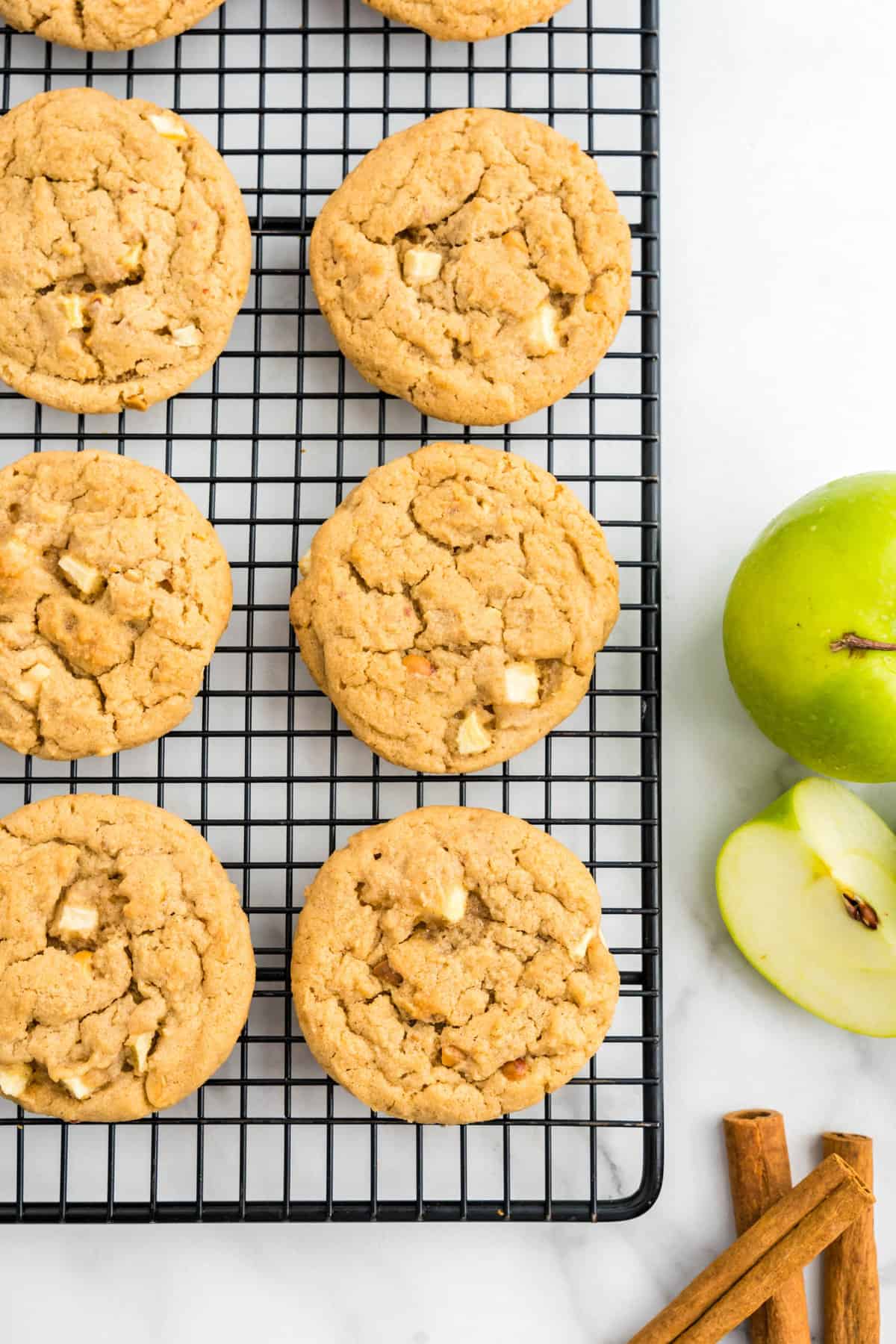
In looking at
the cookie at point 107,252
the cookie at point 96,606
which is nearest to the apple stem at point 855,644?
the cookie at point 96,606

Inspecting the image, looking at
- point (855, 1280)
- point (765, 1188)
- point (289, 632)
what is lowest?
point (855, 1280)

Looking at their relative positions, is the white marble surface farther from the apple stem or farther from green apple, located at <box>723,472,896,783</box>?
the apple stem

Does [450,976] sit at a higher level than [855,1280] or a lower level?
higher

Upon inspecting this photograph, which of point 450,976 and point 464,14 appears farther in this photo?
point 464,14

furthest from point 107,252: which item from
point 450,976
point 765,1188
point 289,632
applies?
point 765,1188

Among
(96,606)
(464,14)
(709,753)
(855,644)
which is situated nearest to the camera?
(855,644)

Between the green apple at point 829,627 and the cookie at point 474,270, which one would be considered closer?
the green apple at point 829,627

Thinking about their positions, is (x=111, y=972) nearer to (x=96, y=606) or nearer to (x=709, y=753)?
(x=96, y=606)

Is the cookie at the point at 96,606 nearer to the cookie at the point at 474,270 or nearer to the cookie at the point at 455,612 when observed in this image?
the cookie at the point at 455,612
